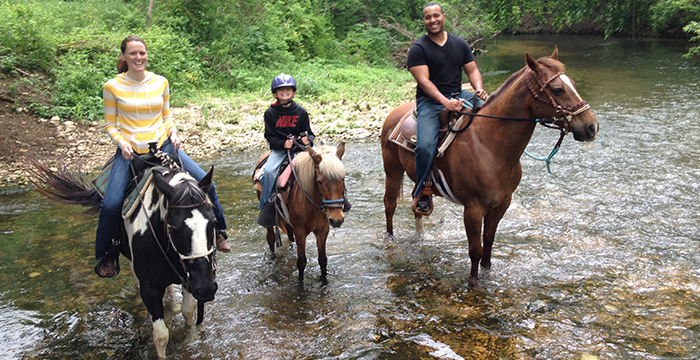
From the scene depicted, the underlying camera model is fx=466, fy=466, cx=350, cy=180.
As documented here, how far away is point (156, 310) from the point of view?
4.26 m

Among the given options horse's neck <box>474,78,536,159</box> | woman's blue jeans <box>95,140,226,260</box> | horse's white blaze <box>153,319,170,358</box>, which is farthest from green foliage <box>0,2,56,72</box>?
horse's neck <box>474,78,536,159</box>

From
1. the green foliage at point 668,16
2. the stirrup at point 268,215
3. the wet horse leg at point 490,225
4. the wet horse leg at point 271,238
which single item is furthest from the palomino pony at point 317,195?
the green foliage at point 668,16

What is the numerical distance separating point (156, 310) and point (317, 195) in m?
2.00

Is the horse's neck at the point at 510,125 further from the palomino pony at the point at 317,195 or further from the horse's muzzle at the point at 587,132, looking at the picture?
the palomino pony at the point at 317,195

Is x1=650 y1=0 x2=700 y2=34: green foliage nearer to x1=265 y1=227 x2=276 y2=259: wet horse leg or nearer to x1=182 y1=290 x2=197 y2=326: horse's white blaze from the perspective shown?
x1=265 y1=227 x2=276 y2=259: wet horse leg

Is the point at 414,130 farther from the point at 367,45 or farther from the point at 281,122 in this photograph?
the point at 367,45

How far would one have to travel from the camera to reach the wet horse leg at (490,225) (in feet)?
18.2

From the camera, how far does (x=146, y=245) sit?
411 centimetres

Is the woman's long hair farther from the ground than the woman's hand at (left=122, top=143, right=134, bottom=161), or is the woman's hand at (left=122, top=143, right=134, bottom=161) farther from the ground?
the woman's long hair

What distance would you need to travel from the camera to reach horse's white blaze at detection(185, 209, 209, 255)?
371 cm

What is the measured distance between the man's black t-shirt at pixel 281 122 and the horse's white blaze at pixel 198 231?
2.34m

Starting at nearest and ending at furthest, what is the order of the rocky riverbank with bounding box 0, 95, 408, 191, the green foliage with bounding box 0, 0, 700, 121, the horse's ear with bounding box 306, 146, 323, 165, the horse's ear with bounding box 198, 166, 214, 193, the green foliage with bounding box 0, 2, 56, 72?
the horse's ear with bounding box 198, 166, 214, 193 → the horse's ear with bounding box 306, 146, 323, 165 → the rocky riverbank with bounding box 0, 95, 408, 191 → the green foliage with bounding box 0, 2, 56, 72 → the green foliage with bounding box 0, 0, 700, 121

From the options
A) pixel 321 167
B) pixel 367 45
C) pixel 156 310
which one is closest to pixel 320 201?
pixel 321 167

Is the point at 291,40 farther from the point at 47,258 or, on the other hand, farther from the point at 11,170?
the point at 47,258
